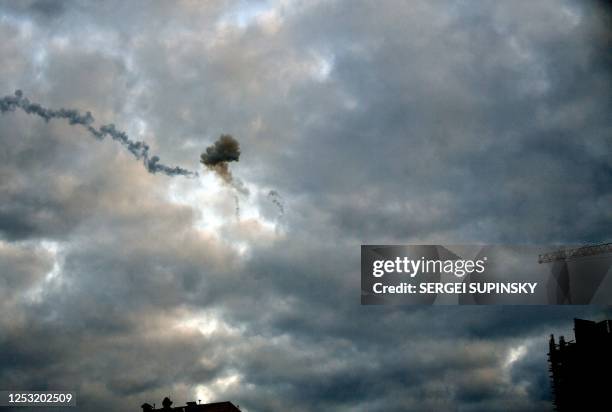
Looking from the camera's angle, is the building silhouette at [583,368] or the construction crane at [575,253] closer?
the building silhouette at [583,368]

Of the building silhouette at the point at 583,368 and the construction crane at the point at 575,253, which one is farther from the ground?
the construction crane at the point at 575,253

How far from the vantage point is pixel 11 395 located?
6062 centimetres

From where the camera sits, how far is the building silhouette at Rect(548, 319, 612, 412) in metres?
68.1

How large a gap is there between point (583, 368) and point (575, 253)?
125ft

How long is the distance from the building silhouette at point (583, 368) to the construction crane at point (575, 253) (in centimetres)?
3233

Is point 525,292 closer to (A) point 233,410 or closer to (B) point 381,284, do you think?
(B) point 381,284

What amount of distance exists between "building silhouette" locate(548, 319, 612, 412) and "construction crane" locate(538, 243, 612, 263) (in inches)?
1273

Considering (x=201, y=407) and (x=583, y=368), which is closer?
(x=583, y=368)

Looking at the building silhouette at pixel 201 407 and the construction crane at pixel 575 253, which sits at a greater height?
the construction crane at pixel 575 253

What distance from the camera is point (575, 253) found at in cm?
10650

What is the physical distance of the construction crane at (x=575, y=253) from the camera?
340 ft

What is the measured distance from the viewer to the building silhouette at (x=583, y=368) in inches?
2680

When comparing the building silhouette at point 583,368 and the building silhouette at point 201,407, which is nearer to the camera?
the building silhouette at point 583,368

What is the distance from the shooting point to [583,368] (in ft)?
234
